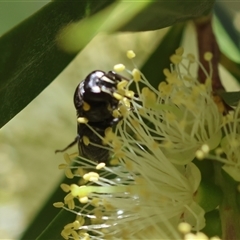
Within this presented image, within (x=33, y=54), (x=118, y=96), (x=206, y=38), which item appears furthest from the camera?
(x=206, y=38)

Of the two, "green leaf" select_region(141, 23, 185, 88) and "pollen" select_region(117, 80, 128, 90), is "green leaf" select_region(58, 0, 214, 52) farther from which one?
"green leaf" select_region(141, 23, 185, 88)

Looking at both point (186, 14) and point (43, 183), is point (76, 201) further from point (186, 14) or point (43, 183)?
point (43, 183)

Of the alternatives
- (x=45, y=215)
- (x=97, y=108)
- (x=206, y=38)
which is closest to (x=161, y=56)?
(x=206, y=38)

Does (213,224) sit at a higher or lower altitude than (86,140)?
lower

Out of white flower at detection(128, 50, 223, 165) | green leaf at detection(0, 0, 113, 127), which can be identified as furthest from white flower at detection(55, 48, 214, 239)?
green leaf at detection(0, 0, 113, 127)

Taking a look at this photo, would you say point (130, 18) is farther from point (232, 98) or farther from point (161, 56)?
point (161, 56)

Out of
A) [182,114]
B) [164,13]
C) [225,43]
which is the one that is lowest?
[225,43]

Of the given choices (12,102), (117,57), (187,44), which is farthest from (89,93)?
(117,57)

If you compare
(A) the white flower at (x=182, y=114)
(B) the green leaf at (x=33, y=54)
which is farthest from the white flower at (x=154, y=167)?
(B) the green leaf at (x=33, y=54)
